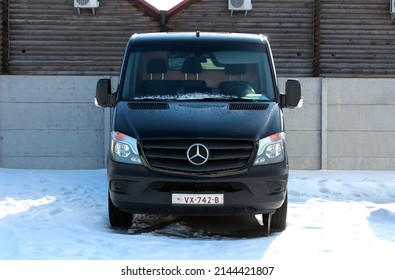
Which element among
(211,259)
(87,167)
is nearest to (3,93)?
(87,167)

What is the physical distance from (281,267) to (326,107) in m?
6.31

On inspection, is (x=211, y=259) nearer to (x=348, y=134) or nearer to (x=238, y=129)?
(x=238, y=129)

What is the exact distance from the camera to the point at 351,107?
34.2ft

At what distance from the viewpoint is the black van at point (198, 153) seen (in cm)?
534

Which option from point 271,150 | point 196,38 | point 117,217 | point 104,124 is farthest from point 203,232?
point 104,124

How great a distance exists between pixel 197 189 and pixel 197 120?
69 cm

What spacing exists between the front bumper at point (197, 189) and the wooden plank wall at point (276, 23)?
449 inches

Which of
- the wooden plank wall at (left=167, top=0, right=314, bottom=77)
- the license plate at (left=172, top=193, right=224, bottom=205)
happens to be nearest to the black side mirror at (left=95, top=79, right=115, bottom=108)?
the license plate at (left=172, top=193, right=224, bottom=205)

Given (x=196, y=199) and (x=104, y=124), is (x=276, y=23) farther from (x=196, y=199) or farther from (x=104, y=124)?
(x=196, y=199)

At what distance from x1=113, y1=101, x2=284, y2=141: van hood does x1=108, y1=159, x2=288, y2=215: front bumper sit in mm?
363

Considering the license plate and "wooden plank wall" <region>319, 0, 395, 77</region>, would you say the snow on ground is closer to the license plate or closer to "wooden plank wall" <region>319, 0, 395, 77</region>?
the license plate

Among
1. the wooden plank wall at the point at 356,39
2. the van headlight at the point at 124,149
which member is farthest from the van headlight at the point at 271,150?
the wooden plank wall at the point at 356,39

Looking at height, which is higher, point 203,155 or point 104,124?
point 203,155

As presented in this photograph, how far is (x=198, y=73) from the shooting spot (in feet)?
20.7
